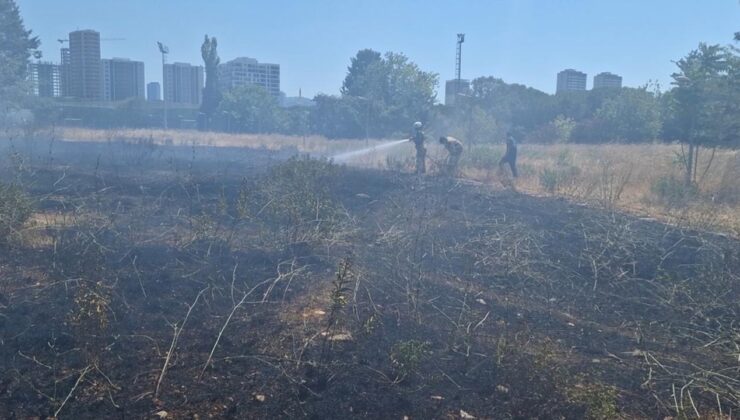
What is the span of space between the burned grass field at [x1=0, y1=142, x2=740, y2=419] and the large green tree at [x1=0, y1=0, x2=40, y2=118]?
83.3 feet

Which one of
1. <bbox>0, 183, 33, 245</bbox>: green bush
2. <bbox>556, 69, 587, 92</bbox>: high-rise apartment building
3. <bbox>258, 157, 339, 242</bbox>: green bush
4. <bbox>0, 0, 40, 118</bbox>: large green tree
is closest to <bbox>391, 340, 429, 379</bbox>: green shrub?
<bbox>258, 157, 339, 242</bbox>: green bush

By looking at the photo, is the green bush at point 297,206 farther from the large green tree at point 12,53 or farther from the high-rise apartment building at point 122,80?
the high-rise apartment building at point 122,80

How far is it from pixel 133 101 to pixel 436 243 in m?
43.0

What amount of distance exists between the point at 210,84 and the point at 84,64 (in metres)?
9.74

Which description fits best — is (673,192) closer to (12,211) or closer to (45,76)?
(12,211)

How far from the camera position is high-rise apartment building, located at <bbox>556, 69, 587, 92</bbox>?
72.4 metres

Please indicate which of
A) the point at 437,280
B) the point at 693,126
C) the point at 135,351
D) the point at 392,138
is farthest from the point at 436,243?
the point at 392,138

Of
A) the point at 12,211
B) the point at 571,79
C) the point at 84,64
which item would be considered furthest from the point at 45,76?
the point at 571,79

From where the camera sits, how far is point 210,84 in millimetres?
46312

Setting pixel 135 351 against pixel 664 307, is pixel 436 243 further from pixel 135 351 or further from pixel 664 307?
pixel 135 351

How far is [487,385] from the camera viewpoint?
388 centimetres

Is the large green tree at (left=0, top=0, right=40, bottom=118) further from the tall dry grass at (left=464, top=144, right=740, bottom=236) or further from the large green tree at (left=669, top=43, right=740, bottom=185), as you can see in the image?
the large green tree at (left=669, top=43, right=740, bottom=185)

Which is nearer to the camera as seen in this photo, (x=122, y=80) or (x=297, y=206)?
(x=297, y=206)

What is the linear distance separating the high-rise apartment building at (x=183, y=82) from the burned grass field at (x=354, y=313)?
62.3 m
